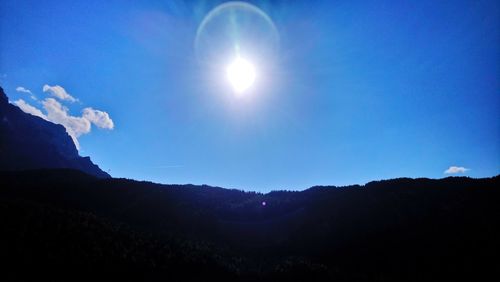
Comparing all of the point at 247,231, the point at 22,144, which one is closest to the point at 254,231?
the point at 247,231

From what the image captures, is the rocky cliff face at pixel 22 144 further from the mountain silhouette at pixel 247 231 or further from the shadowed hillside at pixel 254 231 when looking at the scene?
the shadowed hillside at pixel 254 231

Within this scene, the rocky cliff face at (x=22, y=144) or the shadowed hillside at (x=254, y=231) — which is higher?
the rocky cliff face at (x=22, y=144)

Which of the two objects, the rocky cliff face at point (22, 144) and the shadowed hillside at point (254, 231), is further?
the rocky cliff face at point (22, 144)

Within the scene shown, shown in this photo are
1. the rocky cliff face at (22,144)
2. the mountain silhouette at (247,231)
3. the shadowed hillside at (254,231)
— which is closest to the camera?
the mountain silhouette at (247,231)

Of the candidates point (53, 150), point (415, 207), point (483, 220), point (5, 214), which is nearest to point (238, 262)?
point (5, 214)

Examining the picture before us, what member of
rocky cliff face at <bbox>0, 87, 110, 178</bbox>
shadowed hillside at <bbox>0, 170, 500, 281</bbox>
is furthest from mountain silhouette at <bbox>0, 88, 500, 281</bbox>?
rocky cliff face at <bbox>0, 87, 110, 178</bbox>

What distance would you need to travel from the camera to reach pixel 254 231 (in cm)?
3319

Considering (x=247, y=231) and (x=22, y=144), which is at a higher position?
(x=22, y=144)

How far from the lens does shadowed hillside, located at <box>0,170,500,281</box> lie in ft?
58.8

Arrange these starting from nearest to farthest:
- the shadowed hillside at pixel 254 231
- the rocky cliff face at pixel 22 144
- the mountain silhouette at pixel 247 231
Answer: the mountain silhouette at pixel 247 231 → the shadowed hillside at pixel 254 231 → the rocky cliff face at pixel 22 144

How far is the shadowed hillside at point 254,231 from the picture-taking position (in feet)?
58.8

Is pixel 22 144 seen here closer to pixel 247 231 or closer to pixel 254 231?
pixel 247 231

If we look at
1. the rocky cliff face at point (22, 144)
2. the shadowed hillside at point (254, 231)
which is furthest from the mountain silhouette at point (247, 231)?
the rocky cliff face at point (22, 144)

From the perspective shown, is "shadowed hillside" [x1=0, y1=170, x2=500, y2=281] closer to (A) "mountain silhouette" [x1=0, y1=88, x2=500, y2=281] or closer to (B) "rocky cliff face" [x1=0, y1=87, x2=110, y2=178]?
(A) "mountain silhouette" [x1=0, y1=88, x2=500, y2=281]
